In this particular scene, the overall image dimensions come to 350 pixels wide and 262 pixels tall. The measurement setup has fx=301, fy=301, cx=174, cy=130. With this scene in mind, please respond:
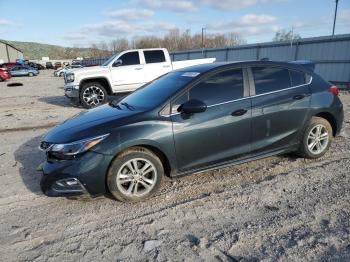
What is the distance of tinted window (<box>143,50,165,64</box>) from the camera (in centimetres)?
1132

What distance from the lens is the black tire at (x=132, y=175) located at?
140 inches

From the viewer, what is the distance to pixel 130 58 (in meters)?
11.2

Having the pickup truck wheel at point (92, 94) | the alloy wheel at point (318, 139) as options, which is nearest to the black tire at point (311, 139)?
the alloy wheel at point (318, 139)

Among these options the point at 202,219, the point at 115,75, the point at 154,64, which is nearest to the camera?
the point at 202,219

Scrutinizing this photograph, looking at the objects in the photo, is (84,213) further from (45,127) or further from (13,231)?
(45,127)

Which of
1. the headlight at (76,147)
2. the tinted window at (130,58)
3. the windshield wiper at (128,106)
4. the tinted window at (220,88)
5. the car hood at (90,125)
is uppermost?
the tinted window at (130,58)

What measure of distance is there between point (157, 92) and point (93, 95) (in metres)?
7.01

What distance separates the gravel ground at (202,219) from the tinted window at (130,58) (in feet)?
23.2

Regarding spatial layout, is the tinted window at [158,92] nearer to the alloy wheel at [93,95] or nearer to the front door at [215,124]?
the front door at [215,124]

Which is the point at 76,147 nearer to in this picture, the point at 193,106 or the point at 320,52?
the point at 193,106

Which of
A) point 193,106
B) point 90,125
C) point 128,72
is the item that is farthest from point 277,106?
point 128,72

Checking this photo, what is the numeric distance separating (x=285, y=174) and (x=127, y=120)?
2.44 m

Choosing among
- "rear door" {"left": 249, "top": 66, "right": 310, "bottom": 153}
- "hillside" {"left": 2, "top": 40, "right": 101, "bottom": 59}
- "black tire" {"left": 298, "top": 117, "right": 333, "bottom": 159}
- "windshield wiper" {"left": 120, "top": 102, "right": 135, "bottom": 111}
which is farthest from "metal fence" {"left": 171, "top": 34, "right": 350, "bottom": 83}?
"hillside" {"left": 2, "top": 40, "right": 101, "bottom": 59}

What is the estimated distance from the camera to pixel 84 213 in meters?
3.59
